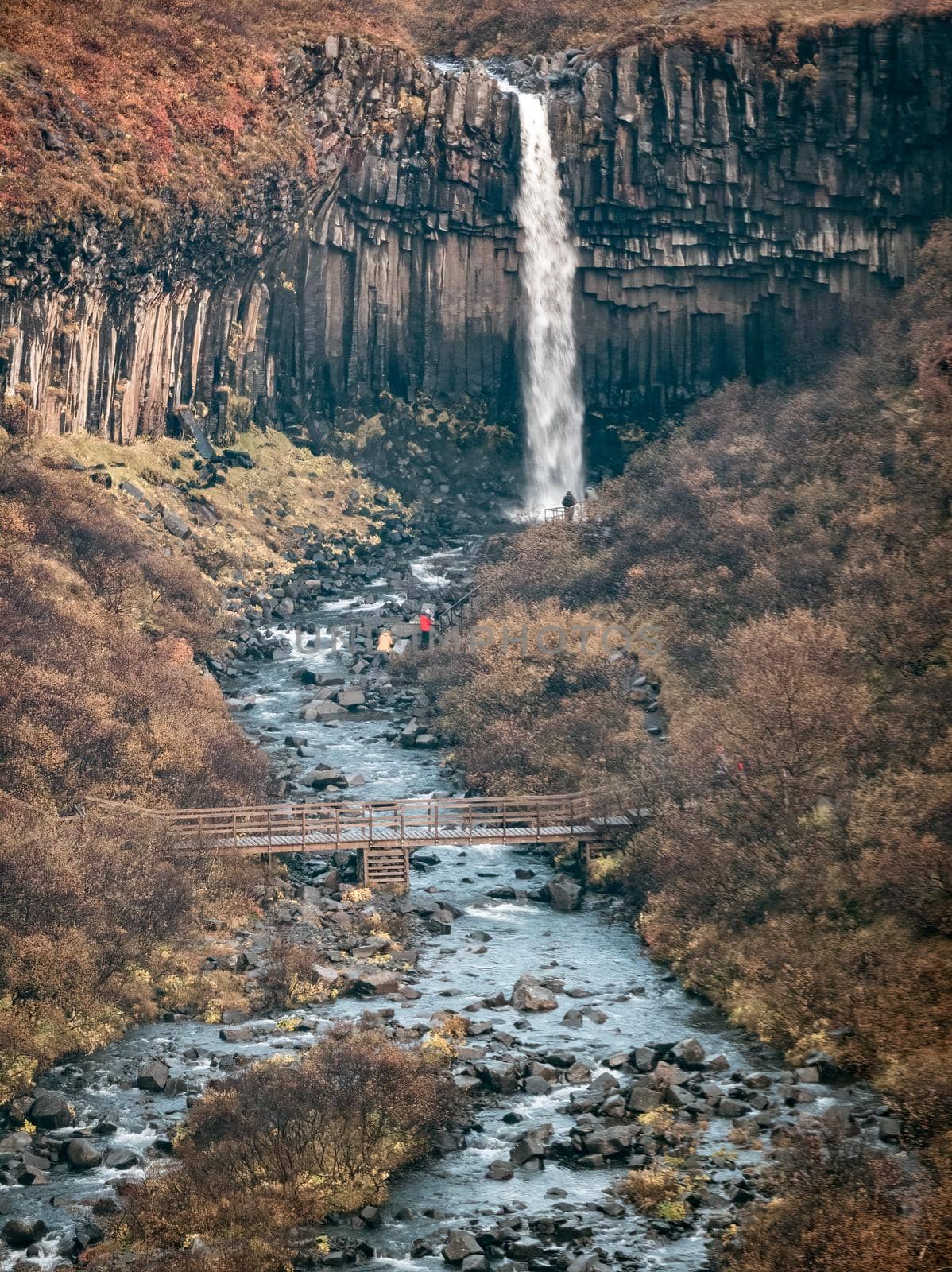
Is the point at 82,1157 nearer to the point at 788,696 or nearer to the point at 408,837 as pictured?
the point at 408,837

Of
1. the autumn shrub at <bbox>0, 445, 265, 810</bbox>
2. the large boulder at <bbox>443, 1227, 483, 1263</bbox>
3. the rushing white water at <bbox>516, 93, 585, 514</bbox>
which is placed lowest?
the large boulder at <bbox>443, 1227, 483, 1263</bbox>

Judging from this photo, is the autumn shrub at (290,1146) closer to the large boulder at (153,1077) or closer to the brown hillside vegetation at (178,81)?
the large boulder at (153,1077)

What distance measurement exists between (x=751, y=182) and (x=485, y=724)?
3308 cm

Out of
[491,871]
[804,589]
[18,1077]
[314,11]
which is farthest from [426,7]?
[18,1077]

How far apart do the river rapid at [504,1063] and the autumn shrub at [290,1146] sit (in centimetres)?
70

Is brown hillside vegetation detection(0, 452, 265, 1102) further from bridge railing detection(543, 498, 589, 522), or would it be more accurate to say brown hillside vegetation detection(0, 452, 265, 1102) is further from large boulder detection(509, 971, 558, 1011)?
bridge railing detection(543, 498, 589, 522)

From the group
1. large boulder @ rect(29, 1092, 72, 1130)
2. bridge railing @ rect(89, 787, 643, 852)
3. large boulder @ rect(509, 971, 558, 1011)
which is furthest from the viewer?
bridge railing @ rect(89, 787, 643, 852)

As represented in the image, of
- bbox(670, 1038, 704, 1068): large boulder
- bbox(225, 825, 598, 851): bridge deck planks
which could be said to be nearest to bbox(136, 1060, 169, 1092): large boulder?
bbox(670, 1038, 704, 1068): large boulder

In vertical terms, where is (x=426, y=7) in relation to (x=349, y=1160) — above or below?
above

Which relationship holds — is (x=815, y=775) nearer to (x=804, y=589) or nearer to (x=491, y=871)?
(x=491, y=871)

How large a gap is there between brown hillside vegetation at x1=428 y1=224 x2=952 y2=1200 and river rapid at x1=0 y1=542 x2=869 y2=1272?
1.41 meters

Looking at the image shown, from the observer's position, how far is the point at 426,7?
309 feet

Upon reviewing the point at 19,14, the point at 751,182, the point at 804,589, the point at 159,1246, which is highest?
the point at 19,14

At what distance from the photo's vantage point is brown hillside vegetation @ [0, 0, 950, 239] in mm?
69500
